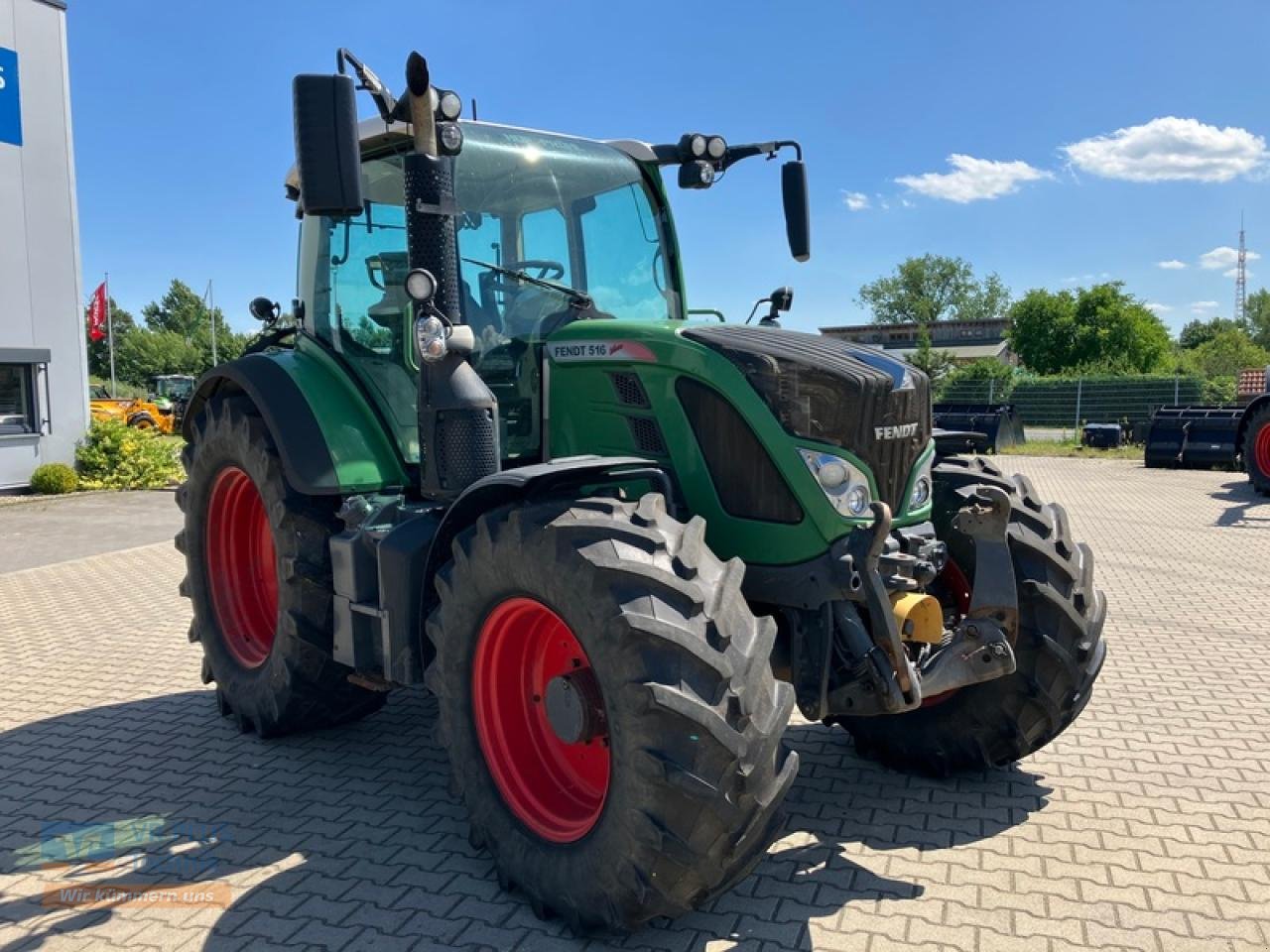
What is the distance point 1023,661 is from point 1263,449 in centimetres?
1286

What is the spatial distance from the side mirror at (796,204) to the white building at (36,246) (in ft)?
41.9

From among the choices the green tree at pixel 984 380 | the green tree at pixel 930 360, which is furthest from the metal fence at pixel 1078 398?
the green tree at pixel 930 360

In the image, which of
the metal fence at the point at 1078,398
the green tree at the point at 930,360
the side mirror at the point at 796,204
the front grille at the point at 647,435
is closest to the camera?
the front grille at the point at 647,435

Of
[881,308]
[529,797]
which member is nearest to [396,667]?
[529,797]

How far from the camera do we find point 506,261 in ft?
13.4

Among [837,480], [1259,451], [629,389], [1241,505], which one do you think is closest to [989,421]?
[1259,451]

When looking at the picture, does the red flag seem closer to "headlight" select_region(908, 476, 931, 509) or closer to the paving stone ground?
the paving stone ground

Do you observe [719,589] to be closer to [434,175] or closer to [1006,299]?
[434,175]

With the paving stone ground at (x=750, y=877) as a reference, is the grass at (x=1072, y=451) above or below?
above

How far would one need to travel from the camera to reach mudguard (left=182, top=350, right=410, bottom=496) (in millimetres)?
4020

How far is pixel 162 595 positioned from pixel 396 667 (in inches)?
210

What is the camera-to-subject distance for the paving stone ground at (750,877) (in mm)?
3008

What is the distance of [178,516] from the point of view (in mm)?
12852

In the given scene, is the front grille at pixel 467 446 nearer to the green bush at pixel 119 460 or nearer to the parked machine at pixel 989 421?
the green bush at pixel 119 460
